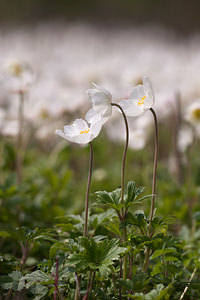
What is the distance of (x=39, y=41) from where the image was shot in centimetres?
645

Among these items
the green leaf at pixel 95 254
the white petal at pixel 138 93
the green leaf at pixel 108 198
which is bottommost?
the green leaf at pixel 95 254

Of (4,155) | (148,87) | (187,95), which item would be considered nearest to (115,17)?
(187,95)

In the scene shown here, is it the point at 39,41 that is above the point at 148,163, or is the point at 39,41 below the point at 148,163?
above

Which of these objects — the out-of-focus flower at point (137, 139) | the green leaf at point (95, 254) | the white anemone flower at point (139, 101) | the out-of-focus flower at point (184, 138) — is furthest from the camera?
the out-of-focus flower at point (184, 138)

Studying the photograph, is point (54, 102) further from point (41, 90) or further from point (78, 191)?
point (78, 191)

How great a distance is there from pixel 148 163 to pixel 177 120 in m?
0.50

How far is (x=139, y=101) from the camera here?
47.6 inches

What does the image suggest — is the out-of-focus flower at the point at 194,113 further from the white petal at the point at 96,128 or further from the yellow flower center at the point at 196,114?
the white petal at the point at 96,128

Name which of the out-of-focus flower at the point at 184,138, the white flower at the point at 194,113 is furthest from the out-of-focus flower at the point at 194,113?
the out-of-focus flower at the point at 184,138

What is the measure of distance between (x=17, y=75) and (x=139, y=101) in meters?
1.11

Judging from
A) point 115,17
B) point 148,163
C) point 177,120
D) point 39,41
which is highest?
point 115,17

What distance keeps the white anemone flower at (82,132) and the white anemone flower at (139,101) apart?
9cm

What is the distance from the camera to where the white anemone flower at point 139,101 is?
3.78 ft

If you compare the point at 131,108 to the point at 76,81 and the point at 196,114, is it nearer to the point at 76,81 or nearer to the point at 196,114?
the point at 196,114
